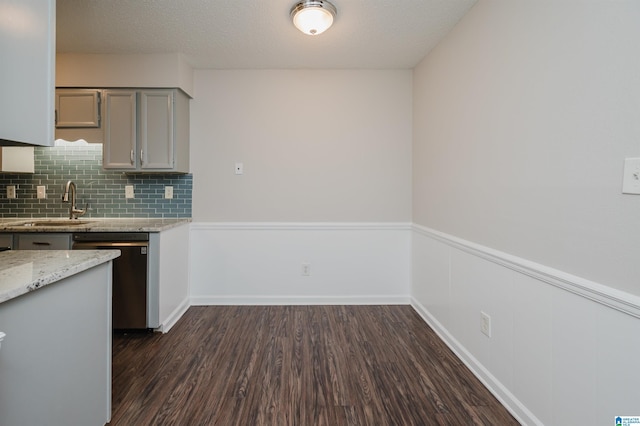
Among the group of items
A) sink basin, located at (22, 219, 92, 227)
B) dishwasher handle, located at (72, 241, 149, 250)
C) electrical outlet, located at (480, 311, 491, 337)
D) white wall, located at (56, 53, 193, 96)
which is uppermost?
white wall, located at (56, 53, 193, 96)

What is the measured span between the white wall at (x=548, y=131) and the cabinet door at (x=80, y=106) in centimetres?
306

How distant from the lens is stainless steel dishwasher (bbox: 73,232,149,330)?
8.37 ft

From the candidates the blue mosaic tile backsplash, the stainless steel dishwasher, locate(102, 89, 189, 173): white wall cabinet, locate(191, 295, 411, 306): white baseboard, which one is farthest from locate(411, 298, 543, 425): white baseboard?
the blue mosaic tile backsplash

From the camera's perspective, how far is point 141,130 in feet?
9.64

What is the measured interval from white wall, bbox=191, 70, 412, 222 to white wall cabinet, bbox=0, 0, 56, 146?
6.33 ft

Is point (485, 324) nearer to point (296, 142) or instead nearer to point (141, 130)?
point (296, 142)

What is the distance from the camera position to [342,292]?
3338mm

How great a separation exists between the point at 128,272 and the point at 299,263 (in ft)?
4.98

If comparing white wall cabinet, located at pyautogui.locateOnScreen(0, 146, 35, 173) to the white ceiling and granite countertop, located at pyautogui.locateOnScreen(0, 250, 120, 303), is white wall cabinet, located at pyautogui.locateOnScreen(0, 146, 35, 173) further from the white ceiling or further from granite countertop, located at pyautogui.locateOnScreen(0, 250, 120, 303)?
granite countertop, located at pyautogui.locateOnScreen(0, 250, 120, 303)

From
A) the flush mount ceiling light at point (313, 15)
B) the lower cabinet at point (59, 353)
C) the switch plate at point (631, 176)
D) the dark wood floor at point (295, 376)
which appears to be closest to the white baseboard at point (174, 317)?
the dark wood floor at point (295, 376)

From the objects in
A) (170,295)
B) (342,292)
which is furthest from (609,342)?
(170,295)

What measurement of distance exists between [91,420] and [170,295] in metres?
1.44

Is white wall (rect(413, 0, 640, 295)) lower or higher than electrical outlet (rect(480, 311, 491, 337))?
higher

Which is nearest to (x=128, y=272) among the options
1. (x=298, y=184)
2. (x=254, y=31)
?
(x=298, y=184)
